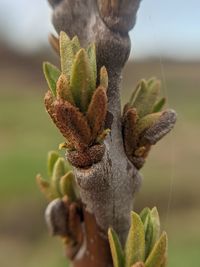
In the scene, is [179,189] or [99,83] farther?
[179,189]

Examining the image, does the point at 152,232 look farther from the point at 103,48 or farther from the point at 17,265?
the point at 17,265

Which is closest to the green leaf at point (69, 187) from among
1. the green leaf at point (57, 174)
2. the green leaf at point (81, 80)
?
the green leaf at point (57, 174)

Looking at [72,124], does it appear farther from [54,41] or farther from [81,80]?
[54,41]

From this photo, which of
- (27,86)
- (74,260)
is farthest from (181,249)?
(27,86)

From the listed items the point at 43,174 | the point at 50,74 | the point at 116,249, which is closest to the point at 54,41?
the point at 50,74

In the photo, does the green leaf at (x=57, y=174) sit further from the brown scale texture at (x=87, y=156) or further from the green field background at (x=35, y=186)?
the green field background at (x=35, y=186)

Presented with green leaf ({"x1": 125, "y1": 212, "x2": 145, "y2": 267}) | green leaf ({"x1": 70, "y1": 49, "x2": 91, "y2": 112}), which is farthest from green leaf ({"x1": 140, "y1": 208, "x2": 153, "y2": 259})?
green leaf ({"x1": 70, "y1": 49, "x2": 91, "y2": 112})
